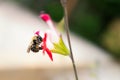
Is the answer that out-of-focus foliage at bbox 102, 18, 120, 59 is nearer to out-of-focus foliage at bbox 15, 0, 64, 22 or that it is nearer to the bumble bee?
out-of-focus foliage at bbox 15, 0, 64, 22

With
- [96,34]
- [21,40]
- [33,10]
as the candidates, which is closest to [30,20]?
[33,10]

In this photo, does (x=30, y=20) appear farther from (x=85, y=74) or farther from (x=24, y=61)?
(x=85, y=74)

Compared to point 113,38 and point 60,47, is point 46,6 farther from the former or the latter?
point 60,47

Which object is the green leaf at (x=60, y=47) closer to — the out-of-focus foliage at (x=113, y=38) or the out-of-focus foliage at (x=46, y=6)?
the out-of-focus foliage at (x=46, y=6)

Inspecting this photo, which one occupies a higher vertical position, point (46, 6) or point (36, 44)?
point (46, 6)

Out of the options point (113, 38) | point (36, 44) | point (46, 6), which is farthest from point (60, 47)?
point (46, 6)

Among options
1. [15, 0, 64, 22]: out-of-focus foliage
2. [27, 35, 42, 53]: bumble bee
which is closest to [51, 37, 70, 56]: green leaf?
[27, 35, 42, 53]: bumble bee

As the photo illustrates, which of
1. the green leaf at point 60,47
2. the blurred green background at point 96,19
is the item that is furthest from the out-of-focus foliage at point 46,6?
the green leaf at point 60,47

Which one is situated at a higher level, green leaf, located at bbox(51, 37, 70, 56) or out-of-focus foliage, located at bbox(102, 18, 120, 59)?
out-of-focus foliage, located at bbox(102, 18, 120, 59)
